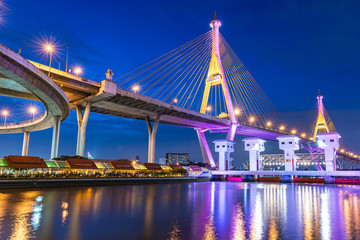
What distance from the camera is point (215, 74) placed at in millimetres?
63938

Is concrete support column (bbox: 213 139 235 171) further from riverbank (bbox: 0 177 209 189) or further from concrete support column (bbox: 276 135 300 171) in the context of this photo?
riverbank (bbox: 0 177 209 189)

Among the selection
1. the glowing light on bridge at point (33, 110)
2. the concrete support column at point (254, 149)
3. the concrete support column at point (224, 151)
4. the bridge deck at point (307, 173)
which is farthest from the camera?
the concrete support column at point (224, 151)

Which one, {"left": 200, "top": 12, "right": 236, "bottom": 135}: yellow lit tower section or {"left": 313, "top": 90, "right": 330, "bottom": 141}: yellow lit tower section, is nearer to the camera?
{"left": 200, "top": 12, "right": 236, "bottom": 135}: yellow lit tower section

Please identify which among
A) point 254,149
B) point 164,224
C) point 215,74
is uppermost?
point 215,74

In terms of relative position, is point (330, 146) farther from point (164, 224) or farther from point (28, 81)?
point (164, 224)

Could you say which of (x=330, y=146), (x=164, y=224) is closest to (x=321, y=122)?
(x=330, y=146)

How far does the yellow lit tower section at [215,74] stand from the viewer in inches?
2450

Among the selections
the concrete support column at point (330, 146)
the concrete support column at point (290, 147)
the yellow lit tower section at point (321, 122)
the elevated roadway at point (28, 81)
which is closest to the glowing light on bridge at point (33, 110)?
the elevated roadway at point (28, 81)

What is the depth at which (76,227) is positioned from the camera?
33.0 feet

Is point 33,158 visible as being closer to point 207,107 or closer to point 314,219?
point 314,219

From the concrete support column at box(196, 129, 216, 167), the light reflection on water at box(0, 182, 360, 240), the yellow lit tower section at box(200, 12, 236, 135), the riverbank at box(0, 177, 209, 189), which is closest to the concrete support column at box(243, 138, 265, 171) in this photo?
the yellow lit tower section at box(200, 12, 236, 135)

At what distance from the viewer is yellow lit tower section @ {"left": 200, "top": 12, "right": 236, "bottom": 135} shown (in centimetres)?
6222

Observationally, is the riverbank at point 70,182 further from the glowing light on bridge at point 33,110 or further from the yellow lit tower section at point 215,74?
the glowing light on bridge at point 33,110

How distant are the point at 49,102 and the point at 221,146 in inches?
1693
